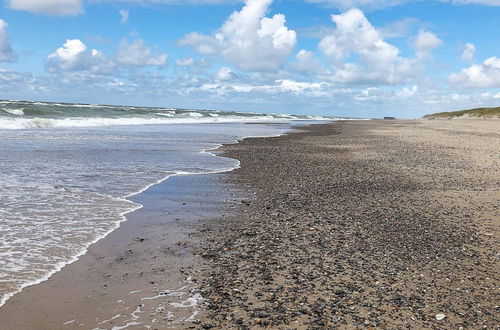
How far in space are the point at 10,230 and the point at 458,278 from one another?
21.6 feet

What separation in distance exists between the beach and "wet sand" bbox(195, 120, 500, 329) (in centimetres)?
2

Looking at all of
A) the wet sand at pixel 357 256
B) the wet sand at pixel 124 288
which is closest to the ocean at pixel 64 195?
the wet sand at pixel 124 288

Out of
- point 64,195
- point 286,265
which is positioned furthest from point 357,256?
point 64,195

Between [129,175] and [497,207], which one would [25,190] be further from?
[497,207]

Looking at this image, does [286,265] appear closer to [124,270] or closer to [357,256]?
[357,256]

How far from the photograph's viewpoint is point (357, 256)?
623 centimetres

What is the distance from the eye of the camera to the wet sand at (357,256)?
450 cm

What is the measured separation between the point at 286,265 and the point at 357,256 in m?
1.12

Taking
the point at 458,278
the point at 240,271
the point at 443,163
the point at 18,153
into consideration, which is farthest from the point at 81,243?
the point at 443,163

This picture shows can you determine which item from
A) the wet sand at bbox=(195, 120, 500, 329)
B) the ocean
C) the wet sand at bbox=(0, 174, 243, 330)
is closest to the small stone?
the wet sand at bbox=(195, 120, 500, 329)

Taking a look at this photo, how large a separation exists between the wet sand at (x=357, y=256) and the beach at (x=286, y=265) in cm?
2

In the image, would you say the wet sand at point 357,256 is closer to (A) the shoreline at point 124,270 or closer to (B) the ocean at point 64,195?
(A) the shoreline at point 124,270

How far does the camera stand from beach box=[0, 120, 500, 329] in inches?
174

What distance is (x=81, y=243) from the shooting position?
21.7 feet
